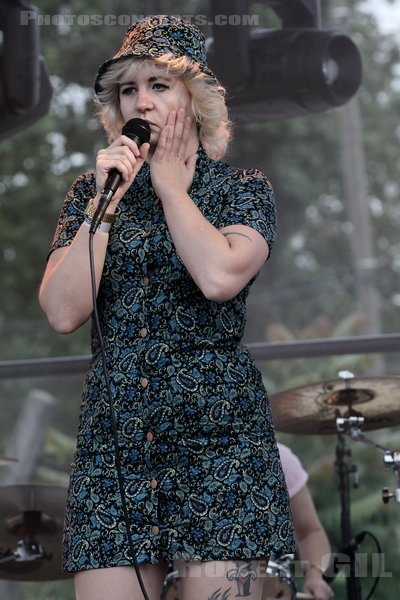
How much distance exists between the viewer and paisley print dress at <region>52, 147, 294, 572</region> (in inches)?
69.9

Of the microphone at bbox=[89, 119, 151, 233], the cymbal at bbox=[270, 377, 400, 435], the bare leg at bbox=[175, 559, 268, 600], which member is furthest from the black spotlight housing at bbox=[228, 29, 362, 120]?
the bare leg at bbox=[175, 559, 268, 600]

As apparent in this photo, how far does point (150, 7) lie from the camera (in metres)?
9.57

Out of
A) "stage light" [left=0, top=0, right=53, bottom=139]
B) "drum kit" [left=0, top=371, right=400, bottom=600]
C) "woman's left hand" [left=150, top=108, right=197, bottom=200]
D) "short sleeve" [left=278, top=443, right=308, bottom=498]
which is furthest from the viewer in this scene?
"stage light" [left=0, top=0, right=53, bottom=139]

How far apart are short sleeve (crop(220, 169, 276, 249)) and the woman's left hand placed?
88 mm

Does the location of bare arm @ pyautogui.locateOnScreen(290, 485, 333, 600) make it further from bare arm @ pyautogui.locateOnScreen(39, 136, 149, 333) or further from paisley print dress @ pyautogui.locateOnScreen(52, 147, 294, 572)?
bare arm @ pyautogui.locateOnScreen(39, 136, 149, 333)

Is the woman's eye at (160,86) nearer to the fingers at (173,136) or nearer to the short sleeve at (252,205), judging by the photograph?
the fingers at (173,136)

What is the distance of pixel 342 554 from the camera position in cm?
266

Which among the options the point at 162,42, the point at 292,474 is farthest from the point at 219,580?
the point at 292,474

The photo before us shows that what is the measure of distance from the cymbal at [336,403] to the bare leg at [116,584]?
1076 mm

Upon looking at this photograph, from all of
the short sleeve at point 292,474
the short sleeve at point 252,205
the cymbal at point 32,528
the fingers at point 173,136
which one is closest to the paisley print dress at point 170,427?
the short sleeve at point 252,205

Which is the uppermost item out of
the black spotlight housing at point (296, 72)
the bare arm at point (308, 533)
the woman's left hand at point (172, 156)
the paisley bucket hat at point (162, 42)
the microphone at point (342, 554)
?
the black spotlight housing at point (296, 72)

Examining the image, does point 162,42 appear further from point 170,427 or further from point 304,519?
point 304,519

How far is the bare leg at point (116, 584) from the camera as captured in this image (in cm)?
175

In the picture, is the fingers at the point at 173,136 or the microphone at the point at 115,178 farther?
the fingers at the point at 173,136
